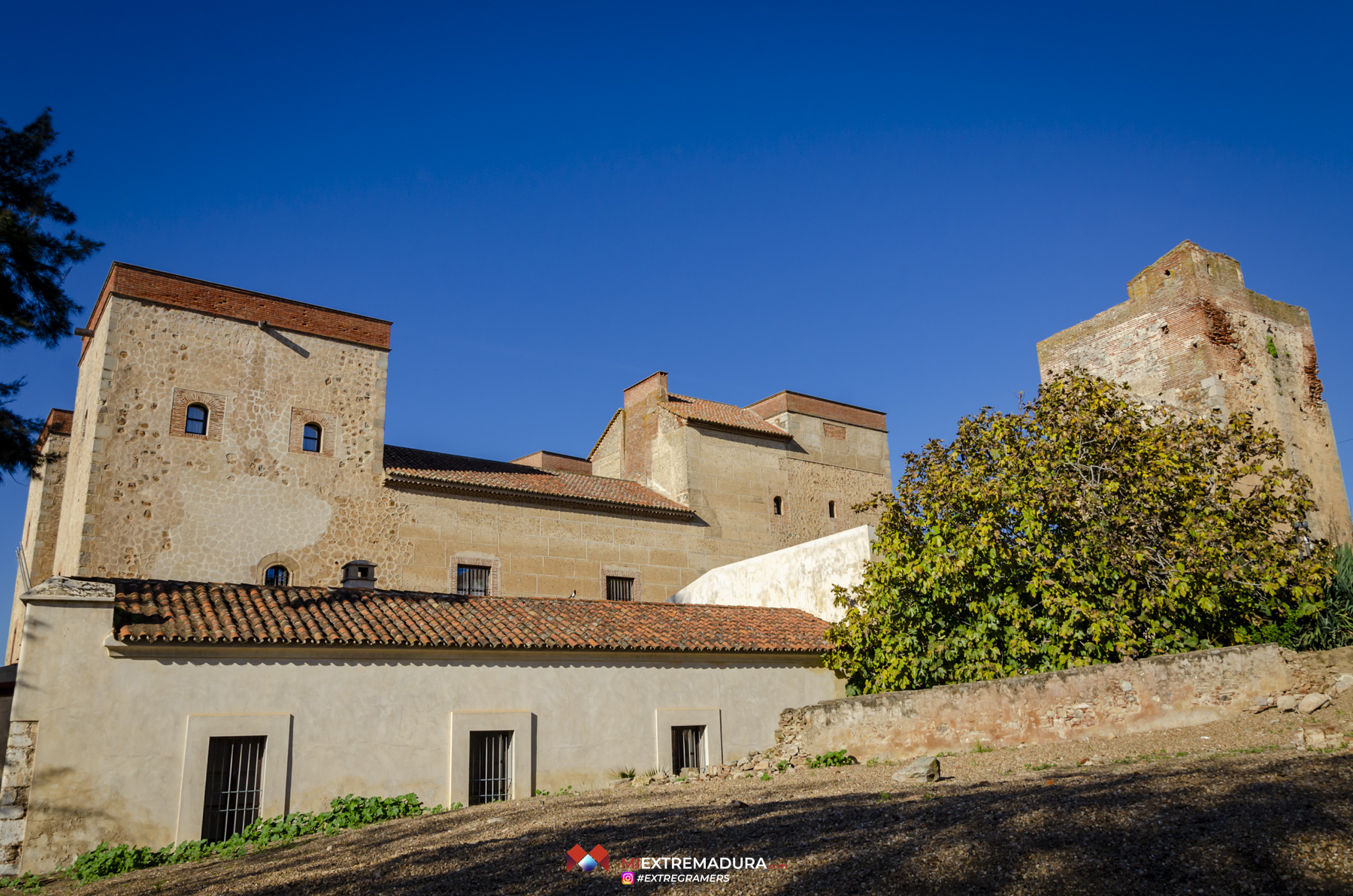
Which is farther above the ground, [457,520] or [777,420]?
[777,420]

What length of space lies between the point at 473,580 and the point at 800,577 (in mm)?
7294

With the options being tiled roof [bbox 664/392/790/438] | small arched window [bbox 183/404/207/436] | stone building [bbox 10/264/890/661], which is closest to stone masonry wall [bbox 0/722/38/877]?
stone building [bbox 10/264/890/661]

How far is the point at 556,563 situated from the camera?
21922mm

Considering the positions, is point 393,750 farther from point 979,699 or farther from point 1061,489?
point 1061,489

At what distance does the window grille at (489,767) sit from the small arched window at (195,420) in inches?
376

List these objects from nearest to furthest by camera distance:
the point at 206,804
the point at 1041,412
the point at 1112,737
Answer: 1. the point at 1112,737
2. the point at 206,804
3. the point at 1041,412

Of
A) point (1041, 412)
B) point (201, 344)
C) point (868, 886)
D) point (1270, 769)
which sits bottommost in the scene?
point (868, 886)

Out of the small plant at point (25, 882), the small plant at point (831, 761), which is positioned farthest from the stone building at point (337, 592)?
the small plant at point (831, 761)

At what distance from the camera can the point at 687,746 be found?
→ 49.9 feet

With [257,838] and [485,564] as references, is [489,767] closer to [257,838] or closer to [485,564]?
→ [257,838]

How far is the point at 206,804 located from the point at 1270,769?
11515mm

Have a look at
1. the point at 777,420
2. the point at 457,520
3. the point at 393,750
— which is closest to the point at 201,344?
the point at 457,520

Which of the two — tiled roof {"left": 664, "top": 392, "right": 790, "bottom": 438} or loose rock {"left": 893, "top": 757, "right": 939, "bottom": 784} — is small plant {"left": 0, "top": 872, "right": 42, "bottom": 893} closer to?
loose rock {"left": 893, "top": 757, "right": 939, "bottom": 784}

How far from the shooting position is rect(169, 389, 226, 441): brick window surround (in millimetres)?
18422
